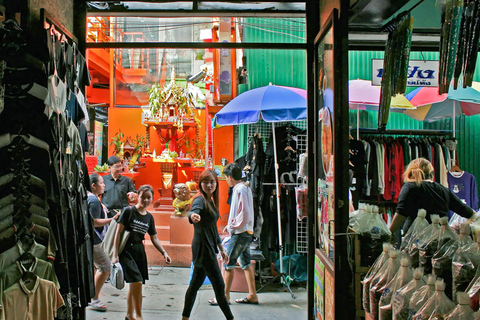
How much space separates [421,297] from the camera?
2.06 meters

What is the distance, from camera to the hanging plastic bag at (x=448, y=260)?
2.20 m

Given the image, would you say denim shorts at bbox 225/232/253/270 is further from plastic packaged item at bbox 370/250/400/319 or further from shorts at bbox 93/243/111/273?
plastic packaged item at bbox 370/250/400/319

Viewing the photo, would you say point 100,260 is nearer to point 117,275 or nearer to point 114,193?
point 117,275

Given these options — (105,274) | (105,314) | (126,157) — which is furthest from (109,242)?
(126,157)

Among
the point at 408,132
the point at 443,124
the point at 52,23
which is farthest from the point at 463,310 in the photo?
the point at 443,124

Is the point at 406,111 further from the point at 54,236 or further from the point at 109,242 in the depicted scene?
the point at 54,236

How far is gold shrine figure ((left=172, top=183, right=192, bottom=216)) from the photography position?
7977 millimetres

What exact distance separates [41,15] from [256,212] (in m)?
4.38

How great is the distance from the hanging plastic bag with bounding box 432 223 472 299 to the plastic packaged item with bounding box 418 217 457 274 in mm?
76

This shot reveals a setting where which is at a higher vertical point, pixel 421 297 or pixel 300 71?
pixel 300 71

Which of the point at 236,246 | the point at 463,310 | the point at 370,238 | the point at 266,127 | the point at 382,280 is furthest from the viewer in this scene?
the point at 266,127

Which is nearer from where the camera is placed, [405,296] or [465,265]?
[465,265]

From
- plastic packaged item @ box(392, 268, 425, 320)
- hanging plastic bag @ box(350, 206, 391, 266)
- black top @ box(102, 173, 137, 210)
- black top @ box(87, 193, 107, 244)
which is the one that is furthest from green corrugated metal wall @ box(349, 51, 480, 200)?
plastic packaged item @ box(392, 268, 425, 320)

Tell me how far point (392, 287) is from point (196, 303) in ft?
13.0
